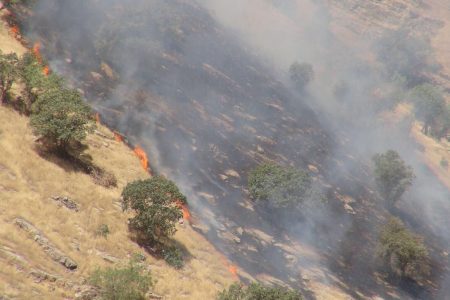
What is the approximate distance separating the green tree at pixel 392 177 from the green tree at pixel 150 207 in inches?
1671

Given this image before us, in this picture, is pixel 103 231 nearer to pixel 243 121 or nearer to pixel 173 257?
pixel 173 257

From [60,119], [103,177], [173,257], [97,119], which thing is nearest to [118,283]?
[173,257]

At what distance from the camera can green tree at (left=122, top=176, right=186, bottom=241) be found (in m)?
27.5

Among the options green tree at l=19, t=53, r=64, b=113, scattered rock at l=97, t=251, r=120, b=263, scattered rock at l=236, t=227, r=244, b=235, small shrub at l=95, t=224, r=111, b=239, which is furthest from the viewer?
scattered rock at l=236, t=227, r=244, b=235

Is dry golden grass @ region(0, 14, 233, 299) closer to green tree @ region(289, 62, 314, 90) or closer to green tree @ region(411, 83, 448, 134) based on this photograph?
green tree @ region(289, 62, 314, 90)

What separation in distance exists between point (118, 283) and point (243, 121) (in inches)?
2015

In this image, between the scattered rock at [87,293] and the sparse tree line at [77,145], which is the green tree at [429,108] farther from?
the scattered rock at [87,293]

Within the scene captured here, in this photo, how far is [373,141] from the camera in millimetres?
87500

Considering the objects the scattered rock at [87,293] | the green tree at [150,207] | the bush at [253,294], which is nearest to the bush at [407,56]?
the green tree at [150,207]

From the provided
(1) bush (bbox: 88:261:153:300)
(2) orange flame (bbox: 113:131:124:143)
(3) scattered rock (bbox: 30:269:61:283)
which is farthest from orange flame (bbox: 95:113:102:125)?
(3) scattered rock (bbox: 30:269:61:283)

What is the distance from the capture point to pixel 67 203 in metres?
25.6

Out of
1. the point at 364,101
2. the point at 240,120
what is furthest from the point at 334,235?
the point at 364,101

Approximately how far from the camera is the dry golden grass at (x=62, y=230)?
1822cm

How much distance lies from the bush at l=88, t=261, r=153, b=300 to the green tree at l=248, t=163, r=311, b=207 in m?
26.7
